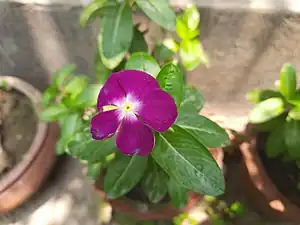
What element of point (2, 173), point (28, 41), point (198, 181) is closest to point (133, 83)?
point (198, 181)

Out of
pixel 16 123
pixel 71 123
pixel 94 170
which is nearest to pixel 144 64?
pixel 71 123

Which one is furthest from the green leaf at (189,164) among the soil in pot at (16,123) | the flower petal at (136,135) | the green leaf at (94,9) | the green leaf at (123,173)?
the soil in pot at (16,123)

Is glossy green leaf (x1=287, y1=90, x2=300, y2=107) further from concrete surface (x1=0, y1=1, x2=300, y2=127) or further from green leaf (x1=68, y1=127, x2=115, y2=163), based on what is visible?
green leaf (x1=68, y1=127, x2=115, y2=163)

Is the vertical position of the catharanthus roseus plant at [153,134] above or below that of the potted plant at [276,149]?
above

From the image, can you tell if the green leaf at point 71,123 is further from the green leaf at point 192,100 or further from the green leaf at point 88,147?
the green leaf at point 192,100

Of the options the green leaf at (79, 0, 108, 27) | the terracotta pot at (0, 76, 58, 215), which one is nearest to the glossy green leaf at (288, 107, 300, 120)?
the green leaf at (79, 0, 108, 27)

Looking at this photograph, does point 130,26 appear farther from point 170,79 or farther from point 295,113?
point 295,113
